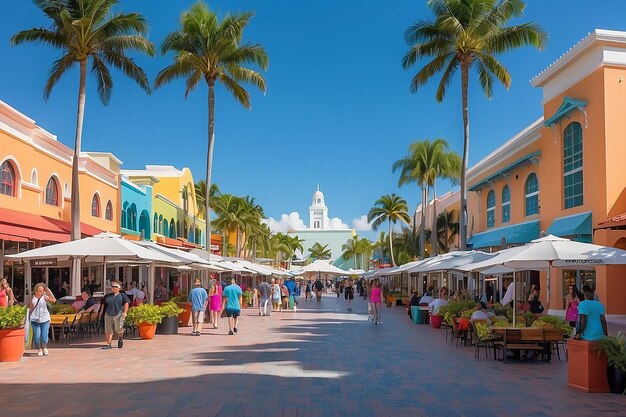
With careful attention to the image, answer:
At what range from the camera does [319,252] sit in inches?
5384

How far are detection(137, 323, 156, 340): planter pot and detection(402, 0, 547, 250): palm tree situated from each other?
16.4m

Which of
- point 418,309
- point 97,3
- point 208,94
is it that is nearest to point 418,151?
point 208,94

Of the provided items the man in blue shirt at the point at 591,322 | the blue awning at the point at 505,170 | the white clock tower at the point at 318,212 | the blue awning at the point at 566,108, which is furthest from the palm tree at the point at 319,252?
the man in blue shirt at the point at 591,322

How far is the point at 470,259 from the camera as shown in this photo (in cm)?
2319

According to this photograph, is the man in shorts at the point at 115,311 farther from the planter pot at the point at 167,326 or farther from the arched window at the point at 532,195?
the arched window at the point at 532,195

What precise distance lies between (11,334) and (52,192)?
15238 millimetres

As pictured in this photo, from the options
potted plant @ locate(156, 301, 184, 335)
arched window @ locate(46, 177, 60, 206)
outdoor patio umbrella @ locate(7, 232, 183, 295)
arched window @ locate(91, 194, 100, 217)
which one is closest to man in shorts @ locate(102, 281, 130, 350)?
outdoor patio umbrella @ locate(7, 232, 183, 295)

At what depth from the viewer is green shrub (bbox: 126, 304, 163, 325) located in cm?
1794

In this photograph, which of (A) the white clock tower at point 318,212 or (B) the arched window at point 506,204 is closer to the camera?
(B) the arched window at point 506,204

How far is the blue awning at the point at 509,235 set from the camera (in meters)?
33.8

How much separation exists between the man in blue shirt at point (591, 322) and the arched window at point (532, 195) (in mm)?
24246

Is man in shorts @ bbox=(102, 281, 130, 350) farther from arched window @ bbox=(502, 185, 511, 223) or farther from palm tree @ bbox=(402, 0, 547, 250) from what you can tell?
arched window @ bbox=(502, 185, 511, 223)

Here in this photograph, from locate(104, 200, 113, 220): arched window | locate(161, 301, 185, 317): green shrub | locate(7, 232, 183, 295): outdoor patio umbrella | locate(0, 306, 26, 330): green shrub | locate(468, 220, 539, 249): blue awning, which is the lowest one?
locate(161, 301, 185, 317): green shrub

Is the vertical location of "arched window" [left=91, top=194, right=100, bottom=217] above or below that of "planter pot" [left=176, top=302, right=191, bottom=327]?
above
